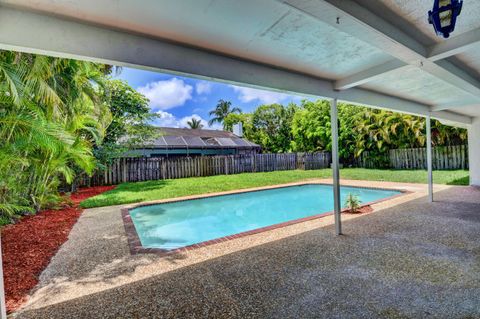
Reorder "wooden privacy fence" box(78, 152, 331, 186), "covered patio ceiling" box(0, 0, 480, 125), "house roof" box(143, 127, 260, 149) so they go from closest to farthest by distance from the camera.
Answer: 1. "covered patio ceiling" box(0, 0, 480, 125)
2. "wooden privacy fence" box(78, 152, 331, 186)
3. "house roof" box(143, 127, 260, 149)

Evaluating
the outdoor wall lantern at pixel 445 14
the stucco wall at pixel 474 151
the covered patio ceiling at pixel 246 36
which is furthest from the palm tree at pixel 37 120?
the stucco wall at pixel 474 151

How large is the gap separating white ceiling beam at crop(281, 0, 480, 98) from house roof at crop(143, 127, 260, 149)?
1768cm

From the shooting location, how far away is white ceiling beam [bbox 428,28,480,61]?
2.64m

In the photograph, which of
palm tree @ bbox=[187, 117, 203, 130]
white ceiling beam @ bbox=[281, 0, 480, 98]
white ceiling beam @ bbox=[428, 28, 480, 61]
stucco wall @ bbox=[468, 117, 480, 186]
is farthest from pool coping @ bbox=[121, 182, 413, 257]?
palm tree @ bbox=[187, 117, 203, 130]

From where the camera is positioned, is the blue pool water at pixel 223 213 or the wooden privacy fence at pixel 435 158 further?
the wooden privacy fence at pixel 435 158

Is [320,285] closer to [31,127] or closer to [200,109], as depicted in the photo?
[31,127]

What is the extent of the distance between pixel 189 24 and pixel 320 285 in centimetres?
306

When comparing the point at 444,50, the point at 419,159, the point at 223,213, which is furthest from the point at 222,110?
the point at 444,50

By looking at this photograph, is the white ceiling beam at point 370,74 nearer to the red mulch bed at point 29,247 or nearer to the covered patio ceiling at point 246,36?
the covered patio ceiling at point 246,36

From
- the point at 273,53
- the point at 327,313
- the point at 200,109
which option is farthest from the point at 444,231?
the point at 200,109

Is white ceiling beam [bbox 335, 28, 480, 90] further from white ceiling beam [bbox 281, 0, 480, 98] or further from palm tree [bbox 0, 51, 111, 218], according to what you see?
palm tree [bbox 0, 51, 111, 218]

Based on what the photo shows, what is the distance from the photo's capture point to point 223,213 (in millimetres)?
8188

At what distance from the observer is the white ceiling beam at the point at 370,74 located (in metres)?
3.45

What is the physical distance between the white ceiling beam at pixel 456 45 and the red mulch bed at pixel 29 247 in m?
5.47
